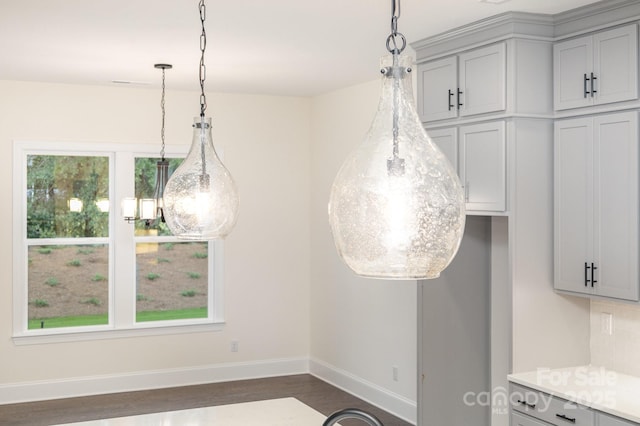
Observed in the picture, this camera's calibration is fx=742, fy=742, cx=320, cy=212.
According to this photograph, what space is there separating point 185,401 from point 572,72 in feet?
14.3

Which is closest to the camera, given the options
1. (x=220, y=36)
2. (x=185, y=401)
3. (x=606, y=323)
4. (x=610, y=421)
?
(x=610, y=421)

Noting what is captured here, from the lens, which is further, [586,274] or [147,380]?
[147,380]

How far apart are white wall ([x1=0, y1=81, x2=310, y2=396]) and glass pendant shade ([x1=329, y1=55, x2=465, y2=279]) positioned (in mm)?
5733

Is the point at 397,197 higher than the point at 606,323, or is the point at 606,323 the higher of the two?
the point at 397,197

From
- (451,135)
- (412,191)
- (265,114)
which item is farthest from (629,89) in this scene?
(265,114)

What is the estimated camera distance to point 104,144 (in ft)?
22.4

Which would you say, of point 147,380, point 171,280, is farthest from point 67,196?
point 147,380

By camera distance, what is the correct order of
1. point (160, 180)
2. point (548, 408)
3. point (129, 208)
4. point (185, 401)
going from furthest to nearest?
point (185, 401), point (129, 208), point (160, 180), point (548, 408)

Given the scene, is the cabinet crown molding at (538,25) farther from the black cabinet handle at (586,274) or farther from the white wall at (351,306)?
the white wall at (351,306)

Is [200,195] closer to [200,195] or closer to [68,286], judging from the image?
[200,195]

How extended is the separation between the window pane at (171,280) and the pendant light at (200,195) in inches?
170

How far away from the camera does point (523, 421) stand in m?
4.01

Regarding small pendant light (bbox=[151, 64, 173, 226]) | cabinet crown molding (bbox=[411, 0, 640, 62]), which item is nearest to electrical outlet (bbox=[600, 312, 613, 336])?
cabinet crown molding (bbox=[411, 0, 640, 62])

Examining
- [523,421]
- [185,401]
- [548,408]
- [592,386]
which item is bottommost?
[185,401]
